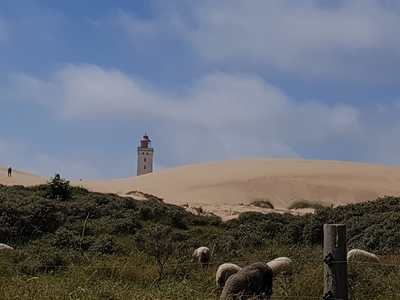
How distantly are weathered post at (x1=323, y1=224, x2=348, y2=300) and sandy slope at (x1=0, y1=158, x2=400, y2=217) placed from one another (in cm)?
3665

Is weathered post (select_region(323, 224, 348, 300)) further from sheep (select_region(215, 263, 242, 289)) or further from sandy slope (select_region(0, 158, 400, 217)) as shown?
sandy slope (select_region(0, 158, 400, 217))

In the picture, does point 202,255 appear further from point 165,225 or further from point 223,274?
point 165,225

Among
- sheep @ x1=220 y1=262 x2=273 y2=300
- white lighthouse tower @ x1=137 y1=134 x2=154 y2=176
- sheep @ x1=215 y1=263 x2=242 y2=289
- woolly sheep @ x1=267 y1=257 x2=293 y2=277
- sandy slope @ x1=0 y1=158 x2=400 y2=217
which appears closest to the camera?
sheep @ x1=220 y1=262 x2=273 y2=300

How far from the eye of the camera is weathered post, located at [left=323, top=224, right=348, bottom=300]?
5996 millimetres

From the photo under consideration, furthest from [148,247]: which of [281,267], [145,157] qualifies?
[145,157]

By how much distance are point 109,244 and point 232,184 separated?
130 ft

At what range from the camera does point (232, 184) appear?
53.9 metres

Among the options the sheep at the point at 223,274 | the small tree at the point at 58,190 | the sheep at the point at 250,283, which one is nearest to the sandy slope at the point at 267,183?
the small tree at the point at 58,190

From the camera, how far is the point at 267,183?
5378 centimetres

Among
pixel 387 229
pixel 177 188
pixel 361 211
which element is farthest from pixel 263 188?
pixel 387 229

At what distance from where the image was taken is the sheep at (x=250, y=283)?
7.74m

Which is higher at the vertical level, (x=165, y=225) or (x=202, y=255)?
(x=165, y=225)

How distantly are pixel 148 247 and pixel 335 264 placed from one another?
7243 millimetres

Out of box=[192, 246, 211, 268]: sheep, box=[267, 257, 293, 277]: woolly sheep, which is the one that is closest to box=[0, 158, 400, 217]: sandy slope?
box=[192, 246, 211, 268]: sheep
